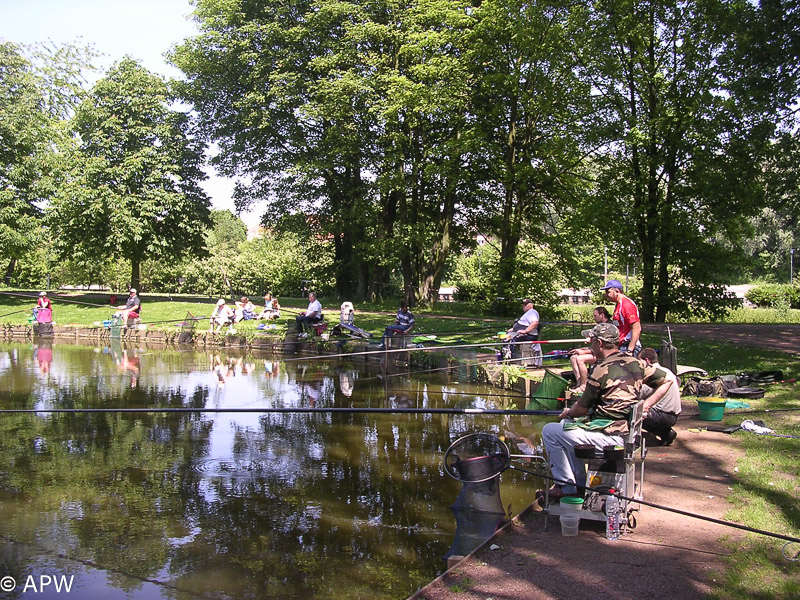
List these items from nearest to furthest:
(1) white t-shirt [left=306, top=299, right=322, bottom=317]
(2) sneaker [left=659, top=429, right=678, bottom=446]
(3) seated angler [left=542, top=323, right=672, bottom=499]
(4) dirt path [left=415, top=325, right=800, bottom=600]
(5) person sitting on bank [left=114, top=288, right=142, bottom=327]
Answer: (4) dirt path [left=415, top=325, right=800, bottom=600] < (3) seated angler [left=542, top=323, right=672, bottom=499] < (2) sneaker [left=659, top=429, right=678, bottom=446] < (1) white t-shirt [left=306, top=299, right=322, bottom=317] < (5) person sitting on bank [left=114, top=288, right=142, bottom=327]

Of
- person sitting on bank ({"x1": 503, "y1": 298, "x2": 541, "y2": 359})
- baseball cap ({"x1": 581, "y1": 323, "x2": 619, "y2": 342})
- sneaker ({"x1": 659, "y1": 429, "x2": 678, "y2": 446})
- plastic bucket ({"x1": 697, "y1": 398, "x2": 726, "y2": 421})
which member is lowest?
sneaker ({"x1": 659, "y1": 429, "x2": 678, "y2": 446})

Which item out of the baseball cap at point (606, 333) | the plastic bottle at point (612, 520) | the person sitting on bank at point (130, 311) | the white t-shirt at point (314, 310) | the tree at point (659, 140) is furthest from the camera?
the person sitting on bank at point (130, 311)


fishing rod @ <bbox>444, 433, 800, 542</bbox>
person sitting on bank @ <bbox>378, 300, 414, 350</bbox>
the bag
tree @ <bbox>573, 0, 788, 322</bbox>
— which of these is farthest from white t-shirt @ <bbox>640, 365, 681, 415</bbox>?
tree @ <bbox>573, 0, 788, 322</bbox>

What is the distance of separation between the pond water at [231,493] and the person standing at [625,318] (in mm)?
1928

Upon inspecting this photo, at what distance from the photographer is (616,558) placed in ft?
16.1

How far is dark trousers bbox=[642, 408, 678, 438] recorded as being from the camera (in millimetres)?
7645

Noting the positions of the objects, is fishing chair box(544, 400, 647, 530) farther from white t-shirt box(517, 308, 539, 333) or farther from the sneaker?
white t-shirt box(517, 308, 539, 333)

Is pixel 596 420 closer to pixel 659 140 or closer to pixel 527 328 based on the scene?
pixel 527 328

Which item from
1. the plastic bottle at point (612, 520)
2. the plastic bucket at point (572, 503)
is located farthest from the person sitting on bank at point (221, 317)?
the plastic bottle at point (612, 520)

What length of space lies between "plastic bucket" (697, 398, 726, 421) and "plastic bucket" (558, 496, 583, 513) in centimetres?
442

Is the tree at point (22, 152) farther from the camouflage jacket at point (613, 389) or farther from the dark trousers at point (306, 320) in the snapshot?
the camouflage jacket at point (613, 389)

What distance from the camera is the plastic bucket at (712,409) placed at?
9.01m

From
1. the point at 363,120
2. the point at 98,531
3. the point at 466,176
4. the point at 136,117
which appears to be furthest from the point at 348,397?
the point at 136,117

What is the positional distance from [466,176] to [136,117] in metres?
18.0
